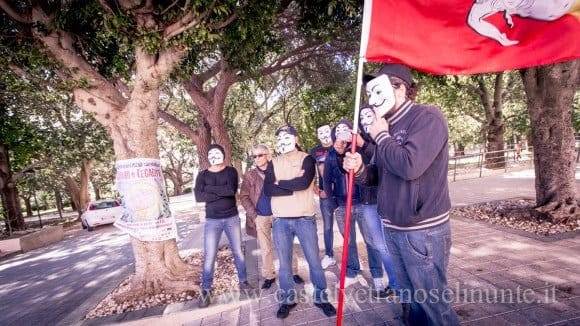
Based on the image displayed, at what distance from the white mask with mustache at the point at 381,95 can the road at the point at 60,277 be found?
4947 millimetres

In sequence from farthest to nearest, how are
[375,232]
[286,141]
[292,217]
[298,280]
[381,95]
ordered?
[298,280]
[375,232]
[286,141]
[292,217]
[381,95]

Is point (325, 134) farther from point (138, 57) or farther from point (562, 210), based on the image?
point (562, 210)

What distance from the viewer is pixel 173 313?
4.12m

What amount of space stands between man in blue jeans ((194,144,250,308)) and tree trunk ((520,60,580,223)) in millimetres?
5694

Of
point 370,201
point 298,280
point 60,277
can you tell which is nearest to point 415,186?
point 370,201

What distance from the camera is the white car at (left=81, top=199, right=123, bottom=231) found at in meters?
15.3

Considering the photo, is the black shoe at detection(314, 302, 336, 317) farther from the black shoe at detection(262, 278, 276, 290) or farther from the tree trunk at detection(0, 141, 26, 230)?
the tree trunk at detection(0, 141, 26, 230)

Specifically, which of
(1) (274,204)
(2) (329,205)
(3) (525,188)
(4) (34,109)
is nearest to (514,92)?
(3) (525,188)

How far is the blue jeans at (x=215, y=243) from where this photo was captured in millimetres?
4598

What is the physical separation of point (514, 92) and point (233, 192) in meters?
25.3

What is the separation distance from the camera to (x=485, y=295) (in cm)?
359

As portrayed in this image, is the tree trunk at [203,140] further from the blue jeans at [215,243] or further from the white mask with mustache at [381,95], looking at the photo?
the white mask with mustache at [381,95]

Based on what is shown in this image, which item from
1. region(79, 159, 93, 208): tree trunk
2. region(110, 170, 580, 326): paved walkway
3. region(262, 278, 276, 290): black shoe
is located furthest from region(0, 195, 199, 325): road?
region(79, 159, 93, 208): tree trunk

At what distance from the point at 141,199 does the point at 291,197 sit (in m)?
2.60
